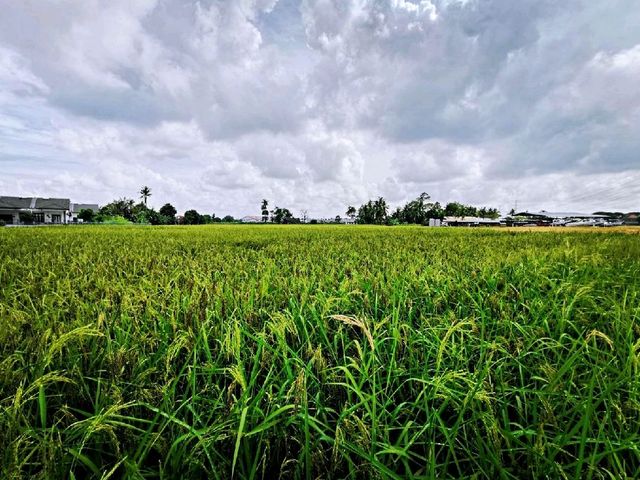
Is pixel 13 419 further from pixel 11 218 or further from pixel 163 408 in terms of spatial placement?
pixel 11 218

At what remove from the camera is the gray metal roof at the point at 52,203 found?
68438mm

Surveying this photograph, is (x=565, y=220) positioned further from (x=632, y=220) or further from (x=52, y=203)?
(x=52, y=203)

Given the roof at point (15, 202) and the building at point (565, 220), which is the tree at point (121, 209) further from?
the building at point (565, 220)

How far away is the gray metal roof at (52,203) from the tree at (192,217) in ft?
92.3

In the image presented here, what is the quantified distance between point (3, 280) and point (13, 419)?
2.88 metres

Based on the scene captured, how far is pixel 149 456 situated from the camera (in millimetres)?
963

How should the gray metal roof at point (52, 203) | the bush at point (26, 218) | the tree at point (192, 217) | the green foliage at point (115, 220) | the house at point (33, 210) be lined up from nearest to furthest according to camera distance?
the green foliage at point (115, 220) < the bush at point (26, 218) < the house at point (33, 210) < the tree at point (192, 217) < the gray metal roof at point (52, 203)

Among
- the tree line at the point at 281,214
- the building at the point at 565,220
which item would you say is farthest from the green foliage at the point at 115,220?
the building at the point at 565,220

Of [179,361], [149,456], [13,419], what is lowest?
[149,456]

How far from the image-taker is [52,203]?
70125mm

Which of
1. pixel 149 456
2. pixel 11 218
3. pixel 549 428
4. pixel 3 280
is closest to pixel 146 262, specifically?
pixel 3 280

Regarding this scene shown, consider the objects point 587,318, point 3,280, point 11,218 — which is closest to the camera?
point 587,318

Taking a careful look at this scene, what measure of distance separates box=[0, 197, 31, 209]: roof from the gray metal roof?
1745 millimetres

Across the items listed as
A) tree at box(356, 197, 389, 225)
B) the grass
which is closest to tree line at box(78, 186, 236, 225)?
tree at box(356, 197, 389, 225)
